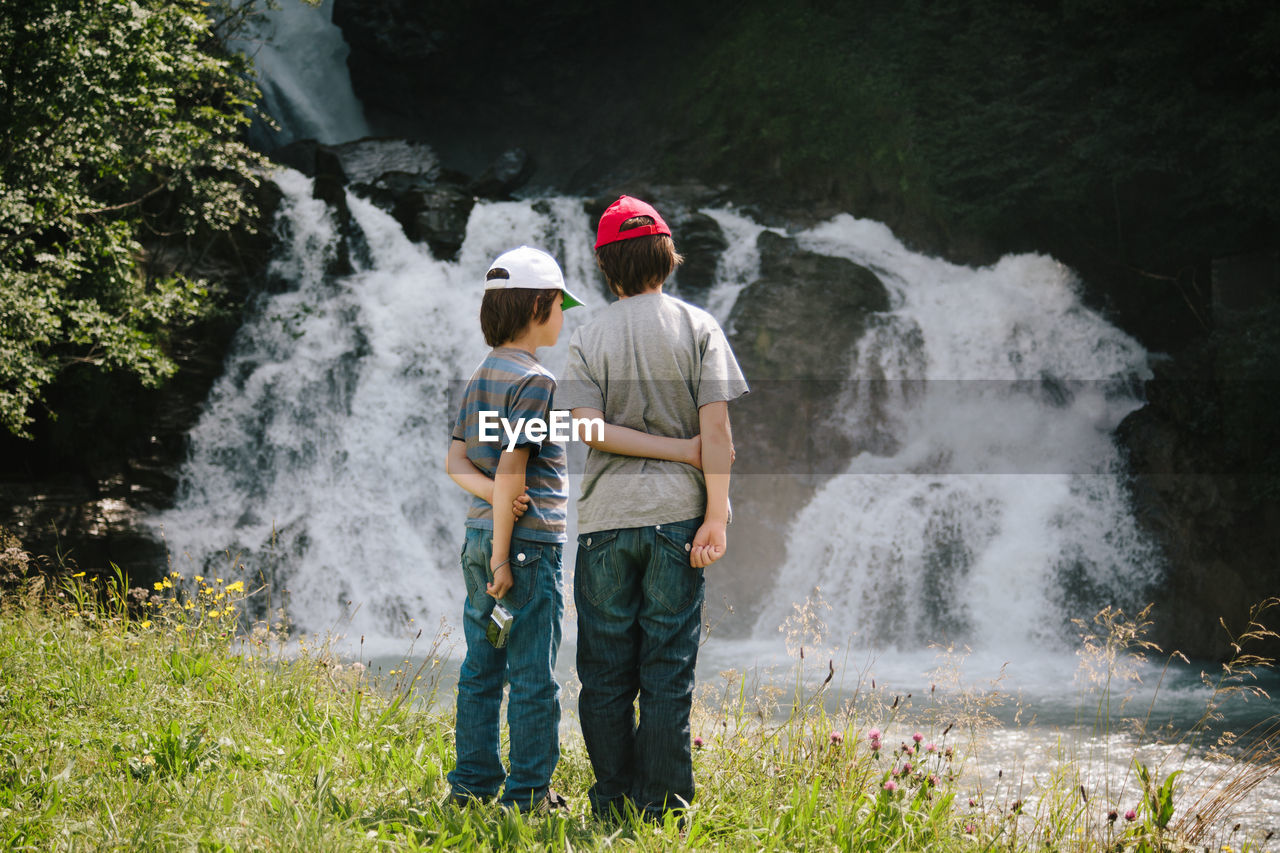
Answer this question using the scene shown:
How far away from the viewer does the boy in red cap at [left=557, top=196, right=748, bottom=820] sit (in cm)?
230

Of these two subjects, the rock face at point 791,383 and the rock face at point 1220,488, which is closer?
the rock face at point 1220,488

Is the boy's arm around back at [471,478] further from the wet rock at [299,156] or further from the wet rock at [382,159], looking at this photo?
the wet rock at [299,156]

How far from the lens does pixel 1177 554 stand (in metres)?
9.16

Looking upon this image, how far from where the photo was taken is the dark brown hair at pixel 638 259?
8.02ft

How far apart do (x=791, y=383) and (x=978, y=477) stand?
264cm

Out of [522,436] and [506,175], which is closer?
[522,436]

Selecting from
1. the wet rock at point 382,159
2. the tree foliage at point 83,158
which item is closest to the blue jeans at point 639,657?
the tree foliage at point 83,158

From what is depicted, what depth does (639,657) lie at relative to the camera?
7.84 ft

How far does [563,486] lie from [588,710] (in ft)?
2.11

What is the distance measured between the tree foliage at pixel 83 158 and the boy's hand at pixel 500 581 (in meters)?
6.86

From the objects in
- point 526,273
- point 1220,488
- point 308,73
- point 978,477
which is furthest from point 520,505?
point 308,73

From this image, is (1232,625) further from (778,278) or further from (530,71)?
(530,71)

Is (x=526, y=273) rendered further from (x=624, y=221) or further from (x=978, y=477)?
(x=978, y=477)

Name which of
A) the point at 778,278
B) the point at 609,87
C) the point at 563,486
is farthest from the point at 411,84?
the point at 563,486
